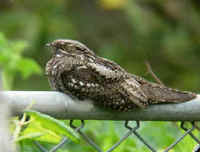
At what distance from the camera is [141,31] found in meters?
6.02

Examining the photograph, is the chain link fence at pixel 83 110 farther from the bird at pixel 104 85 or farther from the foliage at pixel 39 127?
the foliage at pixel 39 127

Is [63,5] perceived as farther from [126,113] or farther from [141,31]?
[126,113]

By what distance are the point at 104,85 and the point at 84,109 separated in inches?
8.9

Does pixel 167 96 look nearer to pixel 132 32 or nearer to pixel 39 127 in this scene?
pixel 39 127

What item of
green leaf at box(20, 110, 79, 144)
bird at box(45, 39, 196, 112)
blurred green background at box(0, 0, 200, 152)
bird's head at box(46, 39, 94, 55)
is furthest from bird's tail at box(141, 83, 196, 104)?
blurred green background at box(0, 0, 200, 152)

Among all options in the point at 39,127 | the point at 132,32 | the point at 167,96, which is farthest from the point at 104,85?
the point at 132,32

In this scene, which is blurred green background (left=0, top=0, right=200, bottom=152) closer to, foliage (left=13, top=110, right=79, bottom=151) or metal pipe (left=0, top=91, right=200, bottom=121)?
metal pipe (left=0, top=91, right=200, bottom=121)

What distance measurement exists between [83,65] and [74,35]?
13.3 ft

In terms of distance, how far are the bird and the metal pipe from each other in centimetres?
2

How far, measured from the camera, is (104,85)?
1.94 metres

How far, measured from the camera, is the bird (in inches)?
73.5

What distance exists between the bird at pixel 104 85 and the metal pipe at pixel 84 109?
0.02m

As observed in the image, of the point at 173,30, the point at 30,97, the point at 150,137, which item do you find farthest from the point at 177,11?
the point at 30,97

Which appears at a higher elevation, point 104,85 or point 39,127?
point 39,127
